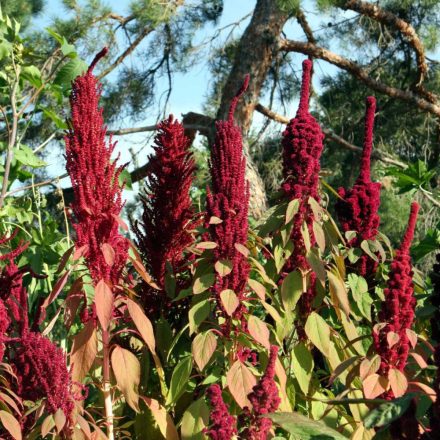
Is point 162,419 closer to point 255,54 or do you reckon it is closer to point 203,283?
point 203,283

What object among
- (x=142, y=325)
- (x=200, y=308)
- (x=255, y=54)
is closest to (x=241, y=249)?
(x=200, y=308)

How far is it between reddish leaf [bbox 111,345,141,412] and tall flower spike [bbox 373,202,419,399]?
58 cm

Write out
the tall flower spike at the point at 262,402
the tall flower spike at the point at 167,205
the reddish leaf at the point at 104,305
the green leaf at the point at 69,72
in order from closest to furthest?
the tall flower spike at the point at 262,402, the reddish leaf at the point at 104,305, the tall flower spike at the point at 167,205, the green leaf at the point at 69,72

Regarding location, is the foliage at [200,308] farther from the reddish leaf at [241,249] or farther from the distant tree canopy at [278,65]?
the distant tree canopy at [278,65]

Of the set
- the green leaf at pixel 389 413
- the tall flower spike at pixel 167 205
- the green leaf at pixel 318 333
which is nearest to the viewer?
the green leaf at pixel 389 413

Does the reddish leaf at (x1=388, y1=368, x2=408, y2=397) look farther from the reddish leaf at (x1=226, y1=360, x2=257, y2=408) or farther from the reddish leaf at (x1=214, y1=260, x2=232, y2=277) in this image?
the reddish leaf at (x1=214, y1=260, x2=232, y2=277)

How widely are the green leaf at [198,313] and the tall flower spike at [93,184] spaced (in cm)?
22

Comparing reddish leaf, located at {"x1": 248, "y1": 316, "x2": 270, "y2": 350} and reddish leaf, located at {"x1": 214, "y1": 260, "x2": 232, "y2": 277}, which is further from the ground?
reddish leaf, located at {"x1": 214, "y1": 260, "x2": 232, "y2": 277}

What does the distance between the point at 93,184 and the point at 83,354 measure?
409mm

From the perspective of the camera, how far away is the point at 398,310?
4.99ft

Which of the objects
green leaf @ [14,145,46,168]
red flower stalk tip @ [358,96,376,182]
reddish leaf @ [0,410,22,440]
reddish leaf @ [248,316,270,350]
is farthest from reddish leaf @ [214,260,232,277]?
green leaf @ [14,145,46,168]

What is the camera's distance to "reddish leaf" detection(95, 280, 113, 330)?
1761 millimetres

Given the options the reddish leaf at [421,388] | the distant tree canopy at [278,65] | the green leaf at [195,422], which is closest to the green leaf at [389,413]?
the reddish leaf at [421,388]

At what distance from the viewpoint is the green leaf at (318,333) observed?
1.97m
